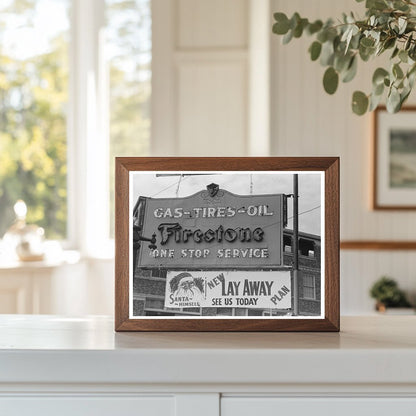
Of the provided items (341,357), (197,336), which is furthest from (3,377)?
(341,357)

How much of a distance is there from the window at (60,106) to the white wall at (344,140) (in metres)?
1.40

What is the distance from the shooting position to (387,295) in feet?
10.2

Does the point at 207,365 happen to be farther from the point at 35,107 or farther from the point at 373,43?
the point at 35,107

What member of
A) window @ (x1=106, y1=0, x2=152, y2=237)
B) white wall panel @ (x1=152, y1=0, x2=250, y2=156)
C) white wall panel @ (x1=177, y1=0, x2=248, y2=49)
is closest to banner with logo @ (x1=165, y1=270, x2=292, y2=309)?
white wall panel @ (x1=152, y1=0, x2=250, y2=156)

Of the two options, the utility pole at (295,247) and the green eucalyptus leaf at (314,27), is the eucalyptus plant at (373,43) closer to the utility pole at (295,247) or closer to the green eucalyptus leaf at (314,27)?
the green eucalyptus leaf at (314,27)

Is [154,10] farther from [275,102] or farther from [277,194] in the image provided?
[277,194]

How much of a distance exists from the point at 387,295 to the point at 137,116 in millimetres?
2142

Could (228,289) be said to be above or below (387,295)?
above

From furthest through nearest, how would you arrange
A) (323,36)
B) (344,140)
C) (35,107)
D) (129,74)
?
(129,74), (35,107), (344,140), (323,36)

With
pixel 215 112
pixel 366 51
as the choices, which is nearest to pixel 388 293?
pixel 215 112

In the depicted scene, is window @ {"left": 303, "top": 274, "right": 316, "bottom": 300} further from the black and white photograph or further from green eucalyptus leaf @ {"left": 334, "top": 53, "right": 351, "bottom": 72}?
green eucalyptus leaf @ {"left": 334, "top": 53, "right": 351, "bottom": 72}

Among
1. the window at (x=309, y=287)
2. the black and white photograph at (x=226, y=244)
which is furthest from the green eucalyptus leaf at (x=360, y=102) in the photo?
the window at (x=309, y=287)

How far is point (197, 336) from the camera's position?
2.09ft

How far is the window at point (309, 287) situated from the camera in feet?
2.12
